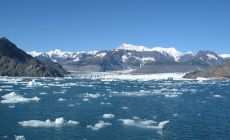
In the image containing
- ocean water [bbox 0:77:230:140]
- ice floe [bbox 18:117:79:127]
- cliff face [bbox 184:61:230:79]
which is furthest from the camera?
cliff face [bbox 184:61:230:79]

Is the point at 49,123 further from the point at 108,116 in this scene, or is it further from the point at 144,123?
the point at 144,123

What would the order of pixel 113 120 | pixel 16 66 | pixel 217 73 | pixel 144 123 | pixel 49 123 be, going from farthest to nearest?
pixel 217 73 → pixel 16 66 → pixel 113 120 → pixel 144 123 → pixel 49 123

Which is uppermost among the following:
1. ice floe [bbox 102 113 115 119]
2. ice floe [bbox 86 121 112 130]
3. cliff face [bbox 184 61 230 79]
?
cliff face [bbox 184 61 230 79]

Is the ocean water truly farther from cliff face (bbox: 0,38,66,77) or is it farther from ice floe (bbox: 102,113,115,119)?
cliff face (bbox: 0,38,66,77)

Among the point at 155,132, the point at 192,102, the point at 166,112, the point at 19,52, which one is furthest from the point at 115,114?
the point at 19,52

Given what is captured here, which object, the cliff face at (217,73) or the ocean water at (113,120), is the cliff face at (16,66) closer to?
the cliff face at (217,73)

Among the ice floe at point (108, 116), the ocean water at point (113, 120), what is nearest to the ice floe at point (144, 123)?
the ocean water at point (113, 120)

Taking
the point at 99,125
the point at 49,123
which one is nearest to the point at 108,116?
the point at 99,125

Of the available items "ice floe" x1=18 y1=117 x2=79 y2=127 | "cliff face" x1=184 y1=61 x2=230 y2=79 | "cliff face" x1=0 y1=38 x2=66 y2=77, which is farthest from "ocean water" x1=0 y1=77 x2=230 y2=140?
"cliff face" x1=184 y1=61 x2=230 y2=79

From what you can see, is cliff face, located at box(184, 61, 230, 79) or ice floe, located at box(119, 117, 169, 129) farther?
cliff face, located at box(184, 61, 230, 79)

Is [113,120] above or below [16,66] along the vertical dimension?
below

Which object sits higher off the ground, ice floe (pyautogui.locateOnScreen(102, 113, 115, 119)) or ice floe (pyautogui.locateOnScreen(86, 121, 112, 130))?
ice floe (pyautogui.locateOnScreen(102, 113, 115, 119))

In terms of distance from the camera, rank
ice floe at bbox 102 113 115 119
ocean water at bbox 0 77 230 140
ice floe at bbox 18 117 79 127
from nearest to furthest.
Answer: ocean water at bbox 0 77 230 140 < ice floe at bbox 18 117 79 127 < ice floe at bbox 102 113 115 119

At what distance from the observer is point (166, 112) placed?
5091 centimetres
